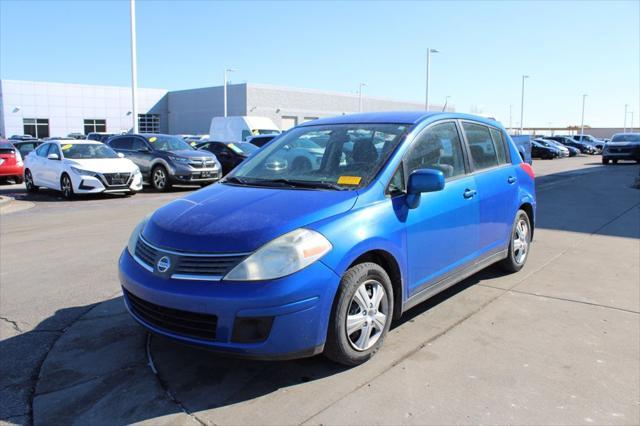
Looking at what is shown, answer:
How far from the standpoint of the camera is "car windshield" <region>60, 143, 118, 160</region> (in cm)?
1423

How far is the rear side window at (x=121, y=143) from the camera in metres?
17.2

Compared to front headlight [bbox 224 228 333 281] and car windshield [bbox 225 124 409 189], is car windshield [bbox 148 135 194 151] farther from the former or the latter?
front headlight [bbox 224 228 333 281]

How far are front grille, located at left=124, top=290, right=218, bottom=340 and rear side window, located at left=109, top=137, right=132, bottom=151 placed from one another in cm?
1474

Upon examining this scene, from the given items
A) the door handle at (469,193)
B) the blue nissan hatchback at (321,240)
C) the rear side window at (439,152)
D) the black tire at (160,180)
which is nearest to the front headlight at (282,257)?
the blue nissan hatchback at (321,240)

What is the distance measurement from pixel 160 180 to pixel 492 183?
12731 mm

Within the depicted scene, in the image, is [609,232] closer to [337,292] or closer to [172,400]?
[337,292]

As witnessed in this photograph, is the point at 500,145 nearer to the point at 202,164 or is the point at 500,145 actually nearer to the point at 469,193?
the point at 469,193

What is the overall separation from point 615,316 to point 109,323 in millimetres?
4372

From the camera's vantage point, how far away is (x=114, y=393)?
336 centimetres

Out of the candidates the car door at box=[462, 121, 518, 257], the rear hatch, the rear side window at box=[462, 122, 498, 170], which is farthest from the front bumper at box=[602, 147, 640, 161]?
the rear hatch

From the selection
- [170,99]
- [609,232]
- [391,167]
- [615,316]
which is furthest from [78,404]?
[170,99]

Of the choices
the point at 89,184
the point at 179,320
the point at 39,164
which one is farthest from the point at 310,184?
the point at 39,164

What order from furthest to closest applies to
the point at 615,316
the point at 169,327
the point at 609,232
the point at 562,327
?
the point at 609,232 → the point at 615,316 → the point at 562,327 → the point at 169,327

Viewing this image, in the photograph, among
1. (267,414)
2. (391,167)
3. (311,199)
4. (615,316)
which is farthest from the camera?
(615,316)
